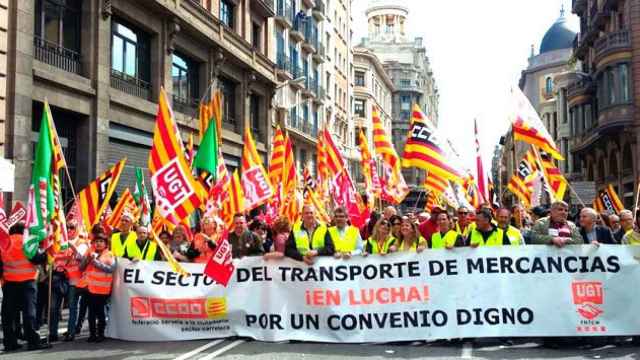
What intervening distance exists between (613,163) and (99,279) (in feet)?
115

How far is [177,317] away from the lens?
919 centimetres

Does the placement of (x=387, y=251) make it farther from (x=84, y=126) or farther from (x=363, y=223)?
(x=84, y=126)

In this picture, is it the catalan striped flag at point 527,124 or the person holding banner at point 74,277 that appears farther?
the catalan striped flag at point 527,124

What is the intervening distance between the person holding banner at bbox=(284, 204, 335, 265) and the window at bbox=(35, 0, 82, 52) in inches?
405

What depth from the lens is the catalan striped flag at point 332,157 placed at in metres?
17.2

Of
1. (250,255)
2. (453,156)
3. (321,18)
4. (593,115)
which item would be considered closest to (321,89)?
(321,18)

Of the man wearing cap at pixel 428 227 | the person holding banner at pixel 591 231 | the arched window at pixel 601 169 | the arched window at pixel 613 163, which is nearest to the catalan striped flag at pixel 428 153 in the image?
the man wearing cap at pixel 428 227

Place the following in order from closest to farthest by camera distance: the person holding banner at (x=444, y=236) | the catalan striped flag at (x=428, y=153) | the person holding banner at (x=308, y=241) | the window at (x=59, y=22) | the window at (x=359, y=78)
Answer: the person holding banner at (x=308, y=241)
the person holding banner at (x=444, y=236)
the catalan striped flag at (x=428, y=153)
the window at (x=59, y=22)
the window at (x=359, y=78)

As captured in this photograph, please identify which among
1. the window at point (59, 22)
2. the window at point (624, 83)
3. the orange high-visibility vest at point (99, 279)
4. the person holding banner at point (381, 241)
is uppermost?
the window at point (624, 83)

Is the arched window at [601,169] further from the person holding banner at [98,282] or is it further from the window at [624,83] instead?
the person holding banner at [98,282]

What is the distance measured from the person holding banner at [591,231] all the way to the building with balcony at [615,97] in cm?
2549

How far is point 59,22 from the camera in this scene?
17500 millimetres

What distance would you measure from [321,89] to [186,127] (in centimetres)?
2543

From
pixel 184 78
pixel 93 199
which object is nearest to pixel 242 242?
pixel 93 199
